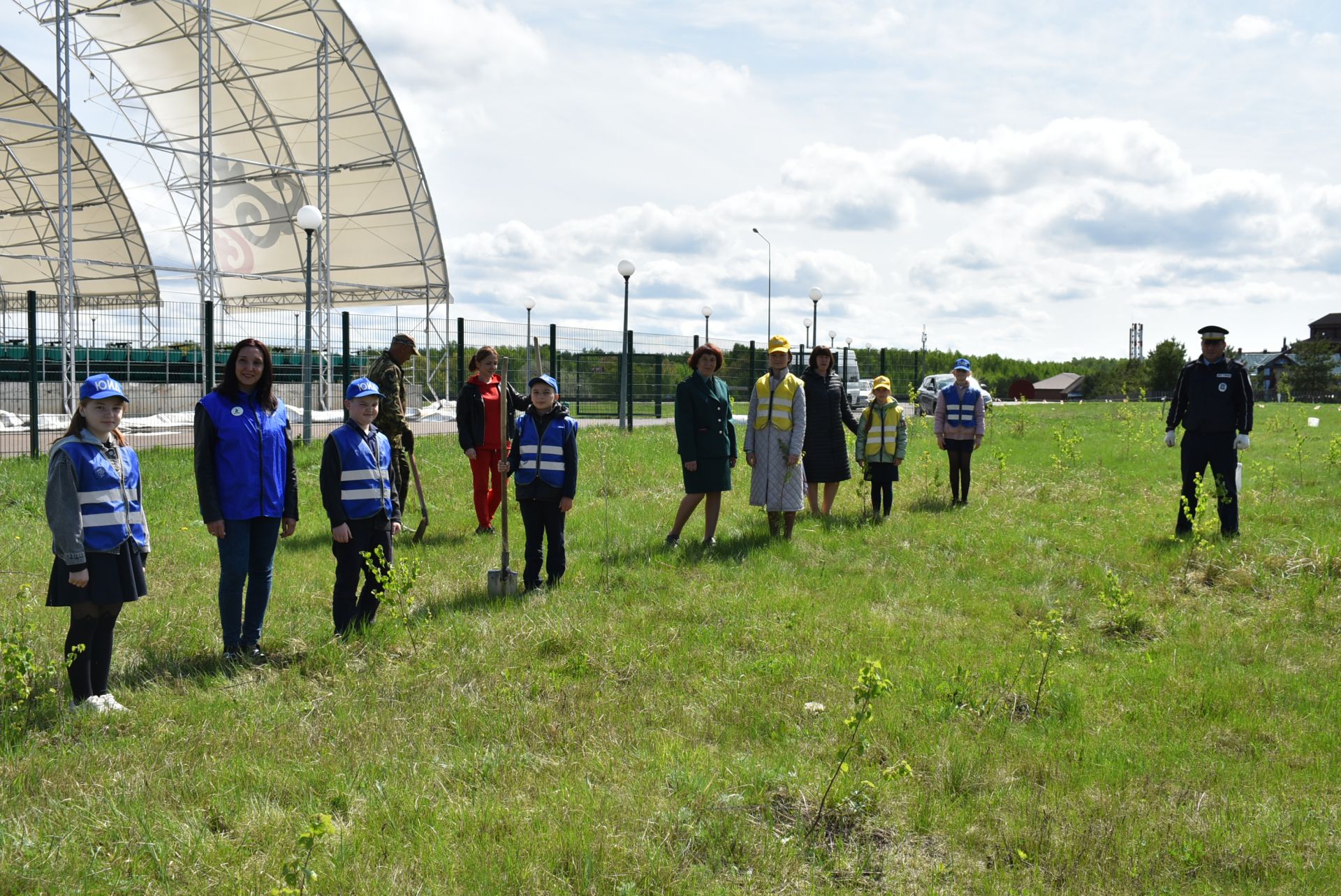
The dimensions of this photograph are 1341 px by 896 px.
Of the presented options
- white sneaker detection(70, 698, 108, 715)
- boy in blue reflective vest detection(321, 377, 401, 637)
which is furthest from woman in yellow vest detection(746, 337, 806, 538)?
white sneaker detection(70, 698, 108, 715)

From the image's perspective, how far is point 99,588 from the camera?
4.79m

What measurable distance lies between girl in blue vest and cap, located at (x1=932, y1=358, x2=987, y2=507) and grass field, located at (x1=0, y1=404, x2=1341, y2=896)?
2.40 meters

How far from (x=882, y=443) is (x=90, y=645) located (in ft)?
24.1

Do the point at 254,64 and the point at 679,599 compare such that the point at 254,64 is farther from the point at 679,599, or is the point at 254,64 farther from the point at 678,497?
the point at 679,599

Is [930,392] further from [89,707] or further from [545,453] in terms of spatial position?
[89,707]

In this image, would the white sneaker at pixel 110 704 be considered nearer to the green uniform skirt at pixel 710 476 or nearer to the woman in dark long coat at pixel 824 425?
the green uniform skirt at pixel 710 476

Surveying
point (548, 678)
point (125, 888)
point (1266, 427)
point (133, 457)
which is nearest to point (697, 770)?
point (548, 678)

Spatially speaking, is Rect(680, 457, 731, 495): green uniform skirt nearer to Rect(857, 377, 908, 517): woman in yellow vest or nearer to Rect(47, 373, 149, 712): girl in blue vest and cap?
Rect(857, 377, 908, 517): woman in yellow vest

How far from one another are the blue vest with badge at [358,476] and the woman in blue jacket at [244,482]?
0.31 meters

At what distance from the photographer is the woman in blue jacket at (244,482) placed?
544 cm

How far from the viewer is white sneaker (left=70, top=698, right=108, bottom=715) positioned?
4.72 m

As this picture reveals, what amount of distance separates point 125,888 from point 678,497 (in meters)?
8.60

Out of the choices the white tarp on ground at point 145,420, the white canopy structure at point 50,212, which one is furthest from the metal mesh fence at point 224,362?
the white canopy structure at point 50,212

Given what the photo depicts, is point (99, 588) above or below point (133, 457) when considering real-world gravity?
below
